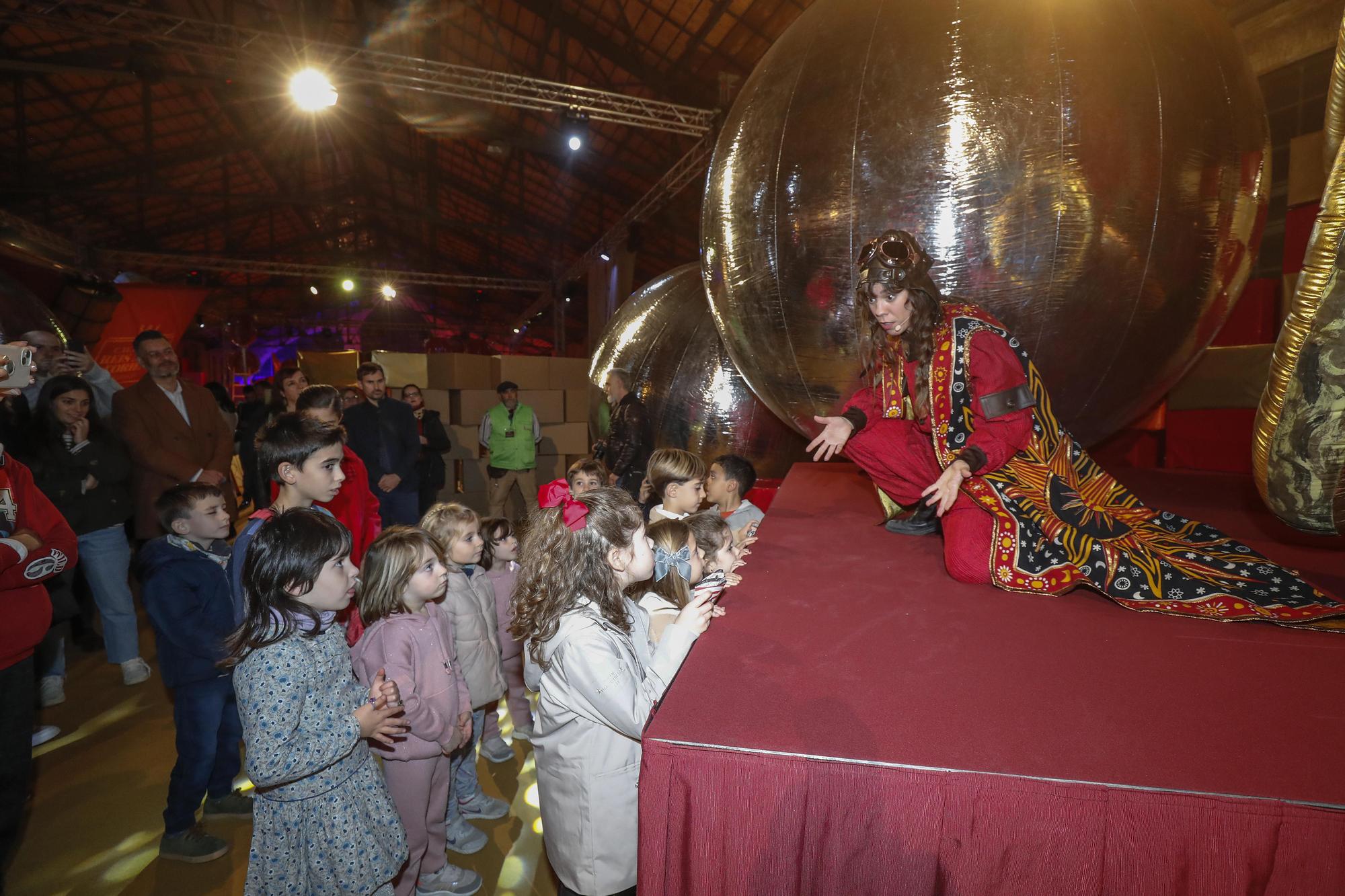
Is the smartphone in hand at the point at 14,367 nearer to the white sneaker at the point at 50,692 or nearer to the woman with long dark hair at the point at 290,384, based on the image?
the white sneaker at the point at 50,692

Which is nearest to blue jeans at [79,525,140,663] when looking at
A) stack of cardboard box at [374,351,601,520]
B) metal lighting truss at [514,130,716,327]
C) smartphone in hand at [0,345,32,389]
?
smartphone in hand at [0,345,32,389]

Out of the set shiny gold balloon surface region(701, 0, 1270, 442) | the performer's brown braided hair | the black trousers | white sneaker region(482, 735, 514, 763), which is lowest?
white sneaker region(482, 735, 514, 763)

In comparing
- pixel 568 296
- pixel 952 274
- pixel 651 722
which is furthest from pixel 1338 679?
pixel 568 296

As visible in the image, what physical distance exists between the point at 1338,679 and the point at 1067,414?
173 centimetres

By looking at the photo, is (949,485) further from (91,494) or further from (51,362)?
(51,362)

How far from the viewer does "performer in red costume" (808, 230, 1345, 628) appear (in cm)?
209

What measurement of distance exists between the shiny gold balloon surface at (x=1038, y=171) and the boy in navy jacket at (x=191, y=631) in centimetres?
239

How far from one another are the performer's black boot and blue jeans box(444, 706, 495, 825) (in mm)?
1830

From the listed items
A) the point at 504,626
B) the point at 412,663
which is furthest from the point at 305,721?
the point at 504,626

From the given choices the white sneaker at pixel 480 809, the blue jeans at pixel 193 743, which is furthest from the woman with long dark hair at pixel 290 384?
the white sneaker at pixel 480 809

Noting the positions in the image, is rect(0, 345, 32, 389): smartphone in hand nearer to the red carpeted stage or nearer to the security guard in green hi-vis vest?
the red carpeted stage

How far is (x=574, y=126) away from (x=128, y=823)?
9971 millimetres

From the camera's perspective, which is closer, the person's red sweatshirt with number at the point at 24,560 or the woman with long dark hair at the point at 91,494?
the person's red sweatshirt with number at the point at 24,560

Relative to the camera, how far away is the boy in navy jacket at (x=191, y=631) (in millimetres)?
2449
